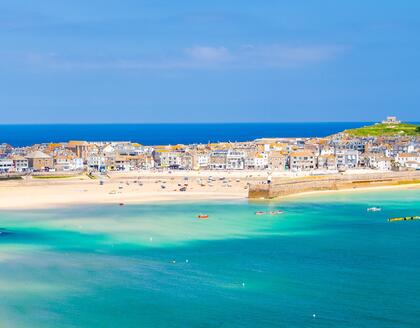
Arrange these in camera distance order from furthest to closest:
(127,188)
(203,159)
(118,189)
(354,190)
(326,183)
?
1. (203,159)
2. (354,190)
3. (127,188)
4. (326,183)
5. (118,189)

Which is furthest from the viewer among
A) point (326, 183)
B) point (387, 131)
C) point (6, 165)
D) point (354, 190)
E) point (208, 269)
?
point (387, 131)

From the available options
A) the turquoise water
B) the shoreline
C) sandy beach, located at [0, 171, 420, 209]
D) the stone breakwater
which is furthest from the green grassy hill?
the turquoise water

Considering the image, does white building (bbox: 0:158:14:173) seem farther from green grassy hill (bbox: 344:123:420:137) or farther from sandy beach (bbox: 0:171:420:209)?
green grassy hill (bbox: 344:123:420:137)

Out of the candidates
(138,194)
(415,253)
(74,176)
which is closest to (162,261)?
(415,253)

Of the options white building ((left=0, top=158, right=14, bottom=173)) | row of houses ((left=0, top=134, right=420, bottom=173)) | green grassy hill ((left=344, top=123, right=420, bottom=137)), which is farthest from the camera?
green grassy hill ((left=344, top=123, right=420, bottom=137))

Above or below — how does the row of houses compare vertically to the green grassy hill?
below

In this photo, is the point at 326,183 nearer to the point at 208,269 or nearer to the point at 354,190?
the point at 354,190

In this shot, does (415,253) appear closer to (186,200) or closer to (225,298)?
(225,298)

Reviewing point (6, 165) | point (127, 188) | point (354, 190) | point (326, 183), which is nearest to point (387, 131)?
point (354, 190)
